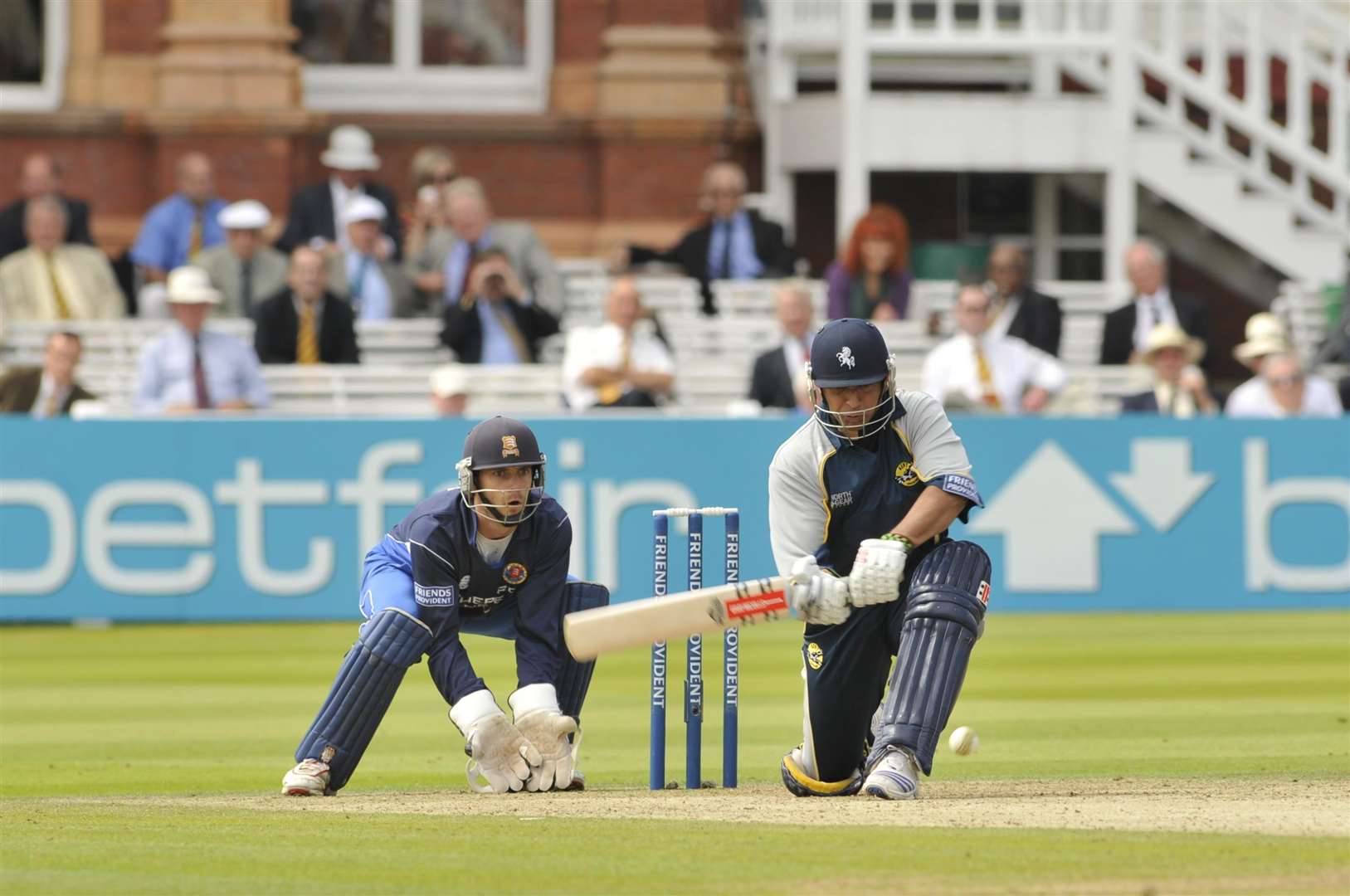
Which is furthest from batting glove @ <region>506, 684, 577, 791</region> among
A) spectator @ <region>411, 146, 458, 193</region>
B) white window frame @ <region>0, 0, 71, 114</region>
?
white window frame @ <region>0, 0, 71, 114</region>

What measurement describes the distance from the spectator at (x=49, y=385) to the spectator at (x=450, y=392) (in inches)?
82.9

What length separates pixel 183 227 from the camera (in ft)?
57.4

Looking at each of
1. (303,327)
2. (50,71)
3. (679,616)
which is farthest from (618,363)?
(679,616)

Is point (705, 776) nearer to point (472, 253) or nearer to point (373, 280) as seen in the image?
point (472, 253)

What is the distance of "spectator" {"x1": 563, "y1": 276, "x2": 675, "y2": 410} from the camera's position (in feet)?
50.7

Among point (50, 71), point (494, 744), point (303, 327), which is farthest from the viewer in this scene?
point (50, 71)

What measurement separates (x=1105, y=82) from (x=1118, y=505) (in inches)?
221

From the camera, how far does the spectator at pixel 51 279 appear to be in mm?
16641

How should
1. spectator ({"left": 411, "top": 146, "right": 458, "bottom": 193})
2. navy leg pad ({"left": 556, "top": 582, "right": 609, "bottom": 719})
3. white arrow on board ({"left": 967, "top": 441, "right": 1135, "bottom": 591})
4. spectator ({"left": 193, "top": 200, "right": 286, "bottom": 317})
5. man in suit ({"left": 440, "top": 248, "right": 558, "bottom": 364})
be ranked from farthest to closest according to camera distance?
1. spectator ({"left": 411, "top": 146, "right": 458, "bottom": 193})
2. spectator ({"left": 193, "top": 200, "right": 286, "bottom": 317})
3. man in suit ({"left": 440, "top": 248, "right": 558, "bottom": 364})
4. white arrow on board ({"left": 967, "top": 441, "right": 1135, "bottom": 591})
5. navy leg pad ({"left": 556, "top": 582, "right": 609, "bottom": 719})

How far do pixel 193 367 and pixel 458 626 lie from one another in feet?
24.3

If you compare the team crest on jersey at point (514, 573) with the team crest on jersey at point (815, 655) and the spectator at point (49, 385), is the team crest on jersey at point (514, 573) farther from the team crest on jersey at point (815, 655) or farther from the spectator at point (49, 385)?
the spectator at point (49, 385)

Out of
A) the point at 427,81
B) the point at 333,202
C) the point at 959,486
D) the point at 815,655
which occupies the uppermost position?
the point at 427,81

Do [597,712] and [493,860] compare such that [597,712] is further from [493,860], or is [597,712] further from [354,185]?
[354,185]

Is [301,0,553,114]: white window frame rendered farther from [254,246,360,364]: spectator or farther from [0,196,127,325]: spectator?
[254,246,360,364]: spectator
